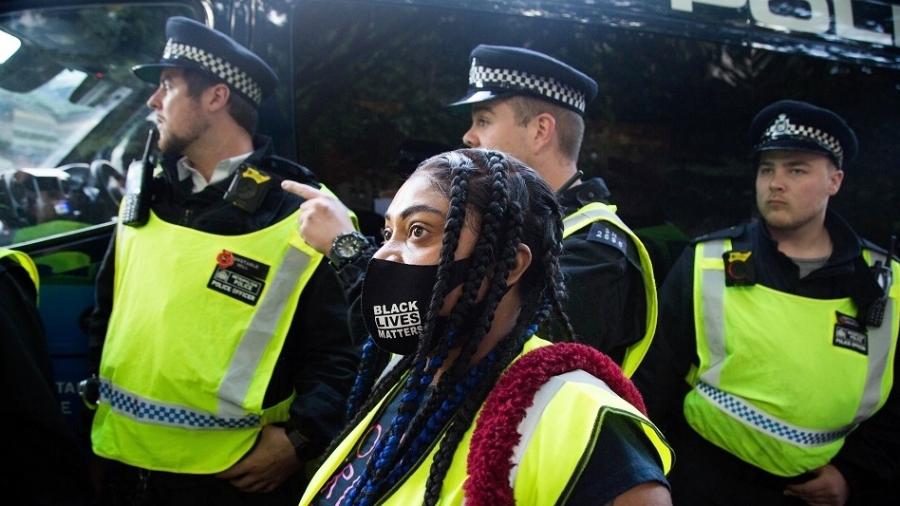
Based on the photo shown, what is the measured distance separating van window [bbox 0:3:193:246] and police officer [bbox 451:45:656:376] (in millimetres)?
1075

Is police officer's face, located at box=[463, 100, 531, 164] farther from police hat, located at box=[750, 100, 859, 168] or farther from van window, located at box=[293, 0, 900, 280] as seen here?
police hat, located at box=[750, 100, 859, 168]

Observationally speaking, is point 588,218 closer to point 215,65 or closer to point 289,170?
point 289,170

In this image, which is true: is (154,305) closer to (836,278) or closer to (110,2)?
(110,2)

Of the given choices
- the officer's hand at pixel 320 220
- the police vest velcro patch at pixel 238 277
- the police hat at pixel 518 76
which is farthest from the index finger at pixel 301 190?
the police hat at pixel 518 76

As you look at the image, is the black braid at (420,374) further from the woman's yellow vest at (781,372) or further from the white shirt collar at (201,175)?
the woman's yellow vest at (781,372)

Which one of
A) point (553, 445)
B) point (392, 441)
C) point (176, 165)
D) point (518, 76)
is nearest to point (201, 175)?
point (176, 165)

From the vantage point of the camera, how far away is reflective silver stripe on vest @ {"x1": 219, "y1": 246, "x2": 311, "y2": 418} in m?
2.23

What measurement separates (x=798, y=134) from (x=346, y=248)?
5.02 ft

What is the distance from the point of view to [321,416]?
2.27 meters

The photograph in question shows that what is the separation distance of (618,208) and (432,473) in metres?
1.63

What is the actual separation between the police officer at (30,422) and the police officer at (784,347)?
1650 millimetres

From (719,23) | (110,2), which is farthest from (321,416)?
(719,23)

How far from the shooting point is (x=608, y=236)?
6.76 feet

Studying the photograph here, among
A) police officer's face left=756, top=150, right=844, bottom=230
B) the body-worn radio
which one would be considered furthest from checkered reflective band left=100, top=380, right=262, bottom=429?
police officer's face left=756, top=150, right=844, bottom=230
